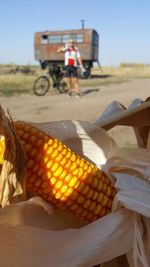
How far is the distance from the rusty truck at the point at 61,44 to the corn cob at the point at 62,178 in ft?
76.9

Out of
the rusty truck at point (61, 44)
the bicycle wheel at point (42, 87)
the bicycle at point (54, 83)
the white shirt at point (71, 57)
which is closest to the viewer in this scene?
the white shirt at point (71, 57)

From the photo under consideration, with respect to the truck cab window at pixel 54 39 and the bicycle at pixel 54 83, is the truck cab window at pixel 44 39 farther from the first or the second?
the bicycle at pixel 54 83

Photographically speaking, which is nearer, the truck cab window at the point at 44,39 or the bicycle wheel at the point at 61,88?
the bicycle wheel at the point at 61,88

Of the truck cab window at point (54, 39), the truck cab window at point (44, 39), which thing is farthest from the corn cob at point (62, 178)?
the truck cab window at point (44, 39)

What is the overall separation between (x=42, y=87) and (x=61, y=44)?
9.86 meters

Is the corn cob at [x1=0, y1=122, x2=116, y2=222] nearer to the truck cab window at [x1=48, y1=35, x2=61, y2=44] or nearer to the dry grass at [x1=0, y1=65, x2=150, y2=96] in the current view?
the dry grass at [x1=0, y1=65, x2=150, y2=96]

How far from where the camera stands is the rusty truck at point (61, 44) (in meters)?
24.4

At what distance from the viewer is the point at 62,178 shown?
1240 mm

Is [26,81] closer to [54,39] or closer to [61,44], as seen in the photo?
[61,44]

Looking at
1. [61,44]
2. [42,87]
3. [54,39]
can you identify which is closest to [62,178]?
[42,87]

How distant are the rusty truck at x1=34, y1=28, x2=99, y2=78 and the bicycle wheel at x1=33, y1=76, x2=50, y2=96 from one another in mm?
9014

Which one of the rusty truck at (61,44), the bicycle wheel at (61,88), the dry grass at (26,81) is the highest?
the rusty truck at (61,44)

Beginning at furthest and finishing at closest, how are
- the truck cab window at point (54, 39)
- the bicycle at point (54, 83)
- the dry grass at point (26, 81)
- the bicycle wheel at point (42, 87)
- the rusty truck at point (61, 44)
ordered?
the truck cab window at point (54, 39) < the rusty truck at point (61, 44) < the dry grass at point (26, 81) < the bicycle at point (54, 83) < the bicycle wheel at point (42, 87)

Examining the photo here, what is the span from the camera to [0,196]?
113cm
